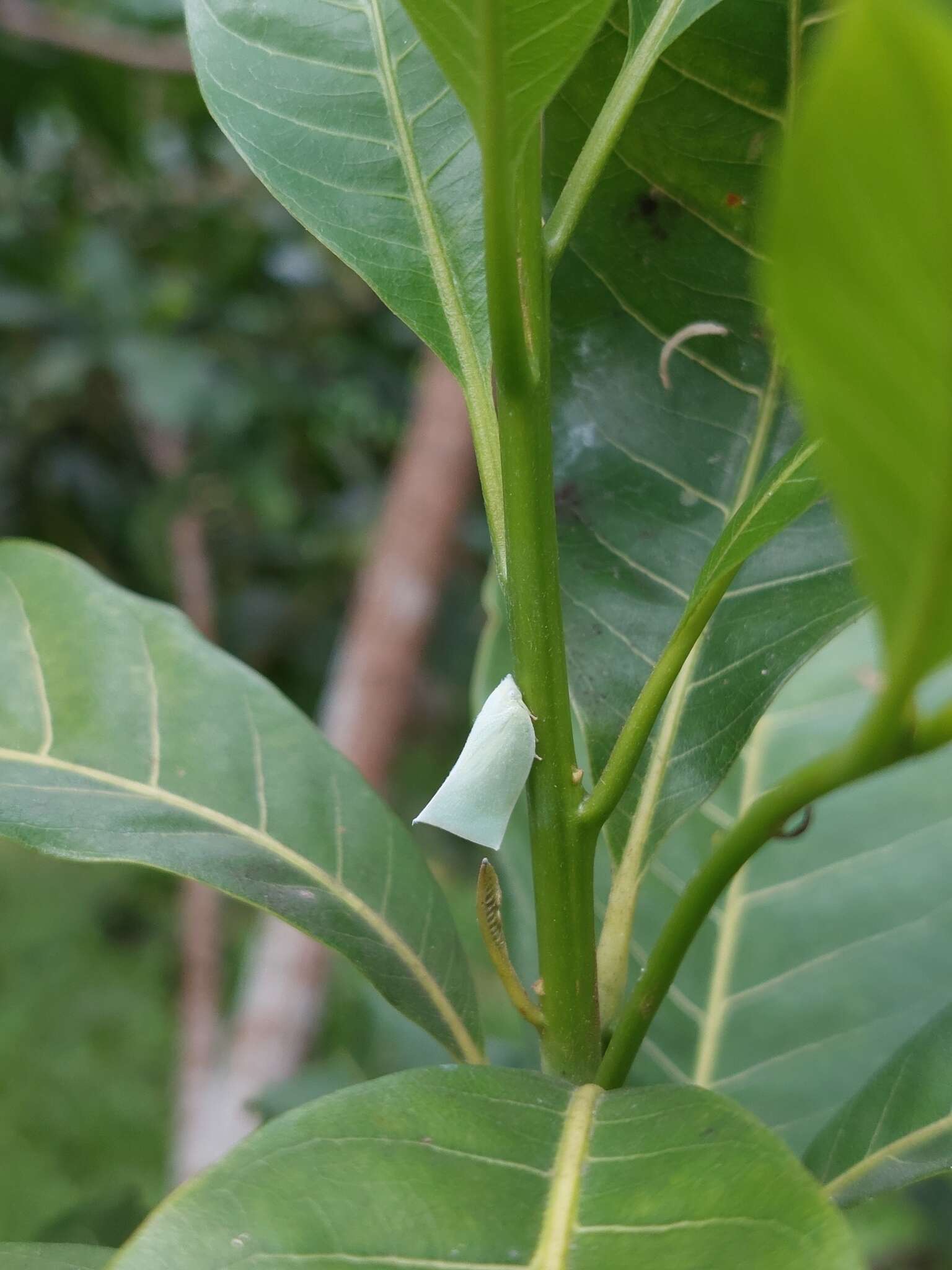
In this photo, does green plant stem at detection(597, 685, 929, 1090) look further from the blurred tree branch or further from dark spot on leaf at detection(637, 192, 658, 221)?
the blurred tree branch

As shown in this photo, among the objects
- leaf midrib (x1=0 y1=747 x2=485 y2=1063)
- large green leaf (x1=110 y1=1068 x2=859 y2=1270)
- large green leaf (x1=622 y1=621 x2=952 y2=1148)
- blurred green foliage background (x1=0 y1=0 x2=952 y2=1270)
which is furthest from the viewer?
blurred green foliage background (x1=0 y1=0 x2=952 y2=1270)

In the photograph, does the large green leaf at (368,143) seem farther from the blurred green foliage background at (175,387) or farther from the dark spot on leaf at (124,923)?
the dark spot on leaf at (124,923)

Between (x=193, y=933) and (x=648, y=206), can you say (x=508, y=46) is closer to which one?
(x=648, y=206)

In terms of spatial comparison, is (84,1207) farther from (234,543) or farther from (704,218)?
(234,543)

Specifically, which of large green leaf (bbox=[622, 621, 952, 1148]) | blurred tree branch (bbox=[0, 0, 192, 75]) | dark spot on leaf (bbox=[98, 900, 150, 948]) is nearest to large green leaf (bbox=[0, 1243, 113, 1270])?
large green leaf (bbox=[622, 621, 952, 1148])

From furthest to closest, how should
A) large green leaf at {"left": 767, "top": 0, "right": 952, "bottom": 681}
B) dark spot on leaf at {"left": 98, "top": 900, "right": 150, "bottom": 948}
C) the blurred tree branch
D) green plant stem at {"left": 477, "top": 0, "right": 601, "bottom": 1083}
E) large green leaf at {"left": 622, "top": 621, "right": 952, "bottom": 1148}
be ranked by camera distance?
1. dark spot on leaf at {"left": 98, "top": 900, "right": 150, "bottom": 948}
2. the blurred tree branch
3. large green leaf at {"left": 622, "top": 621, "right": 952, "bottom": 1148}
4. green plant stem at {"left": 477, "top": 0, "right": 601, "bottom": 1083}
5. large green leaf at {"left": 767, "top": 0, "right": 952, "bottom": 681}

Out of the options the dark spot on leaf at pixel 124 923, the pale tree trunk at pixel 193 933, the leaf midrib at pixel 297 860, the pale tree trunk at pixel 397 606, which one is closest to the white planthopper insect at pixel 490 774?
the leaf midrib at pixel 297 860

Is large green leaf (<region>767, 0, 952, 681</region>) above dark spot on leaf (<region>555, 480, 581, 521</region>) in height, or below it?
above
